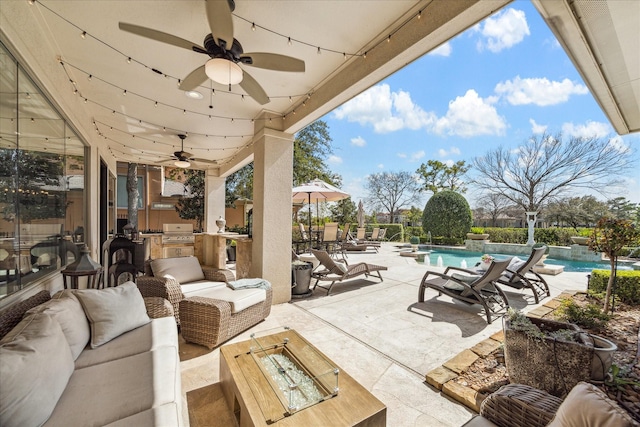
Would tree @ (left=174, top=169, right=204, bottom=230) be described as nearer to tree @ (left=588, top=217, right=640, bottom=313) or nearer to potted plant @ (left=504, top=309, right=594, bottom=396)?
potted plant @ (left=504, top=309, right=594, bottom=396)

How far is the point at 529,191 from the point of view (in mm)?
17094

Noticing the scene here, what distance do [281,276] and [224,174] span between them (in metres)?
5.35

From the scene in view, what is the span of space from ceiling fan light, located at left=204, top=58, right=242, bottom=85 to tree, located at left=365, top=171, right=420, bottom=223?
2522 cm

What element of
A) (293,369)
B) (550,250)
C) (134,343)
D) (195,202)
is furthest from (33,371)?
(550,250)

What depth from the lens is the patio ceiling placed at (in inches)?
89.7

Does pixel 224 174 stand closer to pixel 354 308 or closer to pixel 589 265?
pixel 354 308

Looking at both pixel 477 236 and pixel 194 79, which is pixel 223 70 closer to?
pixel 194 79

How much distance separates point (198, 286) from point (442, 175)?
67.2 feet

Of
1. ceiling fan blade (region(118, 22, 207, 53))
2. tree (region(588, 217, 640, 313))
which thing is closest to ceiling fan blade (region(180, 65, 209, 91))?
ceiling fan blade (region(118, 22, 207, 53))

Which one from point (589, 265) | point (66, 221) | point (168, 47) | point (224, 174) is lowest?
point (589, 265)

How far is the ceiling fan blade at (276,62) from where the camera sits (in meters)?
2.41

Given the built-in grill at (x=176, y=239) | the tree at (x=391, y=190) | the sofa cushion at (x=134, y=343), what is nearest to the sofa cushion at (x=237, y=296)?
the sofa cushion at (x=134, y=343)

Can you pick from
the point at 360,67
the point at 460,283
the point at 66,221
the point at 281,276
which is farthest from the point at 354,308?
the point at 66,221

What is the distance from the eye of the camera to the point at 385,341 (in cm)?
301
